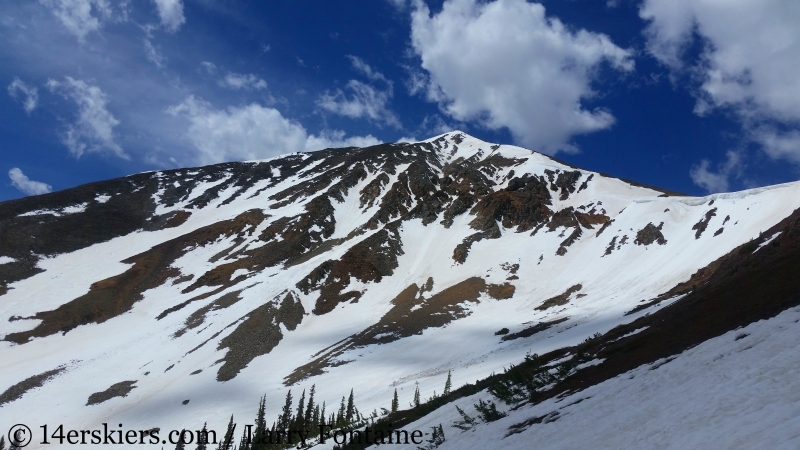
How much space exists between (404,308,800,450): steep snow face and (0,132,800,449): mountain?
3.1 inches

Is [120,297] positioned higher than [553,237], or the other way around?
[120,297]

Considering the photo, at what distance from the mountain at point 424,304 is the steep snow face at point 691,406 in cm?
8

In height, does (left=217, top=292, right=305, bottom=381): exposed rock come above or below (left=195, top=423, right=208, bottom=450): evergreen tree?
above

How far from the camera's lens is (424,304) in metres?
86.4

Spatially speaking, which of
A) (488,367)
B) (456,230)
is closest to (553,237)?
(456,230)

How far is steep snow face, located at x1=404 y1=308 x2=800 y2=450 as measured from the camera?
8945 millimetres

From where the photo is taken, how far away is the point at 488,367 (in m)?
47.7

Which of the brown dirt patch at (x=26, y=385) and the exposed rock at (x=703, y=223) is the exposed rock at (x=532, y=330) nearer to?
the exposed rock at (x=703, y=223)

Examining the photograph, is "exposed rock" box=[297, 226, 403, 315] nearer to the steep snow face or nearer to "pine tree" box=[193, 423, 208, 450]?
"pine tree" box=[193, 423, 208, 450]

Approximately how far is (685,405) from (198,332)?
84.4 metres

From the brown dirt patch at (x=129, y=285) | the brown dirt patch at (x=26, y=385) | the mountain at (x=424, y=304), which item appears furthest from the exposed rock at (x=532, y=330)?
the brown dirt patch at (x=129, y=285)

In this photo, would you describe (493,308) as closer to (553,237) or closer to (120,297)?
(553,237)

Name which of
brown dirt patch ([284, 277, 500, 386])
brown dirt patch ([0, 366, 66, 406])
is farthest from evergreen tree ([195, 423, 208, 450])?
brown dirt patch ([0, 366, 66, 406])

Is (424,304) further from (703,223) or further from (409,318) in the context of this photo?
(703,223)
